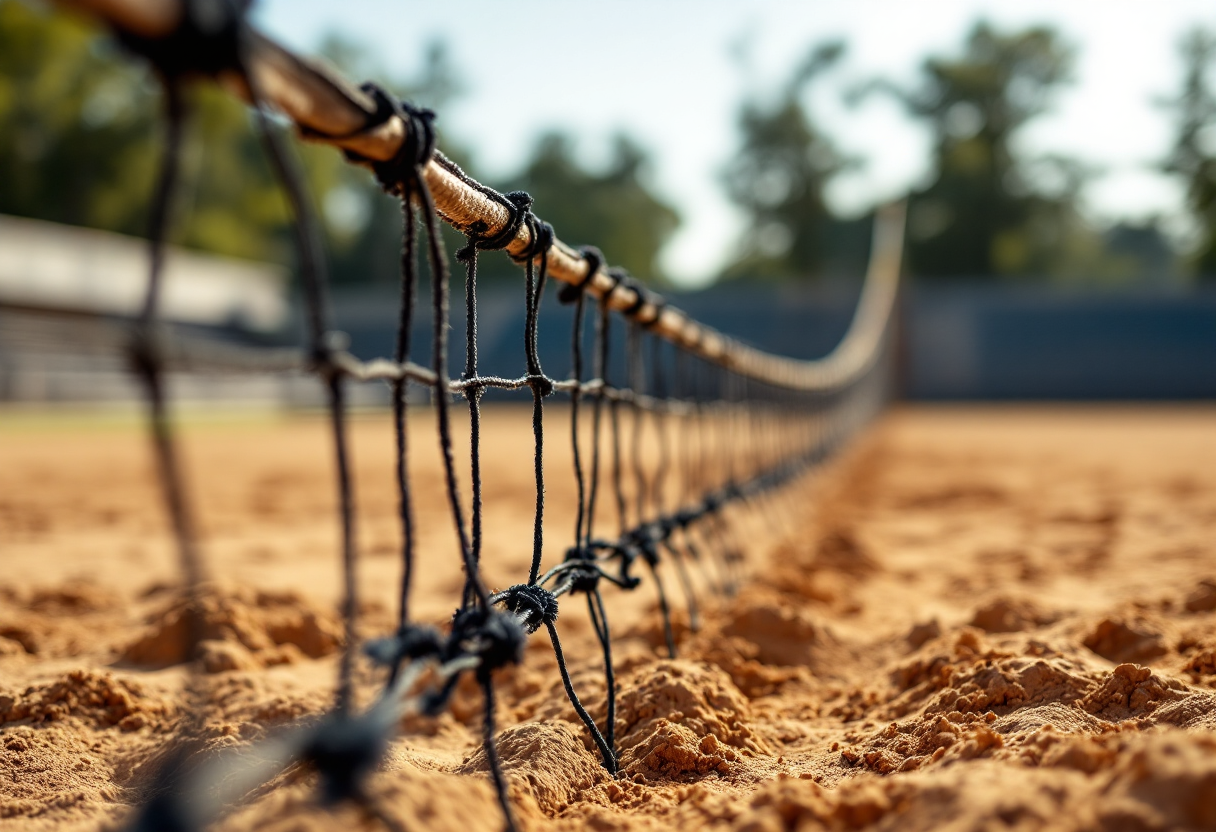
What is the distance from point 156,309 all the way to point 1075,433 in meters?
14.1

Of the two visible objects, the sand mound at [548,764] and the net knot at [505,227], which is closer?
the sand mound at [548,764]

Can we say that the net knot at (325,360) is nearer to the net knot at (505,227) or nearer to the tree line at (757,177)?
the net knot at (505,227)

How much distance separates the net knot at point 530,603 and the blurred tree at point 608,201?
39152 mm

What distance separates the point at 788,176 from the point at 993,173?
25.6 feet

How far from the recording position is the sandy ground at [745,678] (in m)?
1.09

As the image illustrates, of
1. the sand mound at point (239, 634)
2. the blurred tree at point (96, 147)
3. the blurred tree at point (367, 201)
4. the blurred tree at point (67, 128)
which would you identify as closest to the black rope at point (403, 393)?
the sand mound at point (239, 634)

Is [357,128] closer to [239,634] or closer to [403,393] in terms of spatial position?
[403,393]

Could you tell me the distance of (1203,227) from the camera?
121 feet

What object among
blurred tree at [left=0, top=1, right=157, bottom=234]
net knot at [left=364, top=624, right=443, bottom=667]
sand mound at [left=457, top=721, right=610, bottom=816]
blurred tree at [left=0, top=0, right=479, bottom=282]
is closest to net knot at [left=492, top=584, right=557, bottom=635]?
sand mound at [left=457, top=721, right=610, bottom=816]

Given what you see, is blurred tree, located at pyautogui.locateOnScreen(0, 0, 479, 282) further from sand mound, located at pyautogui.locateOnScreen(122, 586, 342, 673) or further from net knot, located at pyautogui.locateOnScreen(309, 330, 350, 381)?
net knot, located at pyautogui.locateOnScreen(309, 330, 350, 381)

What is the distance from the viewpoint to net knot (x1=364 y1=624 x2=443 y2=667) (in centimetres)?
98

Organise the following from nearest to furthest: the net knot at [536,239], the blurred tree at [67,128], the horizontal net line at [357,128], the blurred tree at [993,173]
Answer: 1. the horizontal net line at [357,128]
2. the net knot at [536,239]
3. the blurred tree at [67,128]
4. the blurred tree at [993,173]

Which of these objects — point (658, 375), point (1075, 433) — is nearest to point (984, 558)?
point (658, 375)

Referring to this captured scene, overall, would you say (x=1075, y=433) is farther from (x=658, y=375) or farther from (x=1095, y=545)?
(x=658, y=375)
